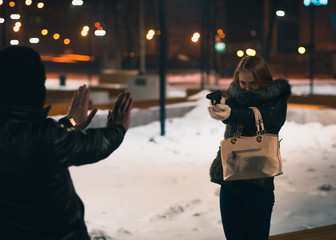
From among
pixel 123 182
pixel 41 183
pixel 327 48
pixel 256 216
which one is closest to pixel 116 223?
pixel 123 182

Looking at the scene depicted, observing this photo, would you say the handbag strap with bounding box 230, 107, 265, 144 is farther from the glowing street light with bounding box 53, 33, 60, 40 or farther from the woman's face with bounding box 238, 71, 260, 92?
the glowing street light with bounding box 53, 33, 60, 40

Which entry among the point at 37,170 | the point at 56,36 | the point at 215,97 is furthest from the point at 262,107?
the point at 56,36

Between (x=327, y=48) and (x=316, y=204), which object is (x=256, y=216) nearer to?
(x=316, y=204)

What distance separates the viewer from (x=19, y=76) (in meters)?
2.29

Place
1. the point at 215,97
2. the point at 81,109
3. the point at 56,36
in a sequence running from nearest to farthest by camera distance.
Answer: the point at 81,109 < the point at 215,97 < the point at 56,36

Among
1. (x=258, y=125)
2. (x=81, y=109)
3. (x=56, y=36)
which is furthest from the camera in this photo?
(x=56, y=36)

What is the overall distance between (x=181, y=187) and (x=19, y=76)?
22.7ft

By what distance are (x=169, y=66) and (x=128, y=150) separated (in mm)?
47114

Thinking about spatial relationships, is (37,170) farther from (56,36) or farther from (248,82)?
(56,36)

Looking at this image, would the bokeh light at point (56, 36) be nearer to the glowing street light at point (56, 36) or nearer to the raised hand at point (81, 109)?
the glowing street light at point (56, 36)

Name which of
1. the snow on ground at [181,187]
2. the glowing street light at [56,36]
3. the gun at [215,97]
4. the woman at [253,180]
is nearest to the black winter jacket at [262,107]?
the woman at [253,180]

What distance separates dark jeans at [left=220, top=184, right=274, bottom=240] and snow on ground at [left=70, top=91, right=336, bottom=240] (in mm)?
2551

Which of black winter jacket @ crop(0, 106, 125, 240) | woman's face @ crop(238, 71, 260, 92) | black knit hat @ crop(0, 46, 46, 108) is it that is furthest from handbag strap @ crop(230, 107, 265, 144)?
black knit hat @ crop(0, 46, 46, 108)

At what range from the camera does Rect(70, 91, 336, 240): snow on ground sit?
693 cm
